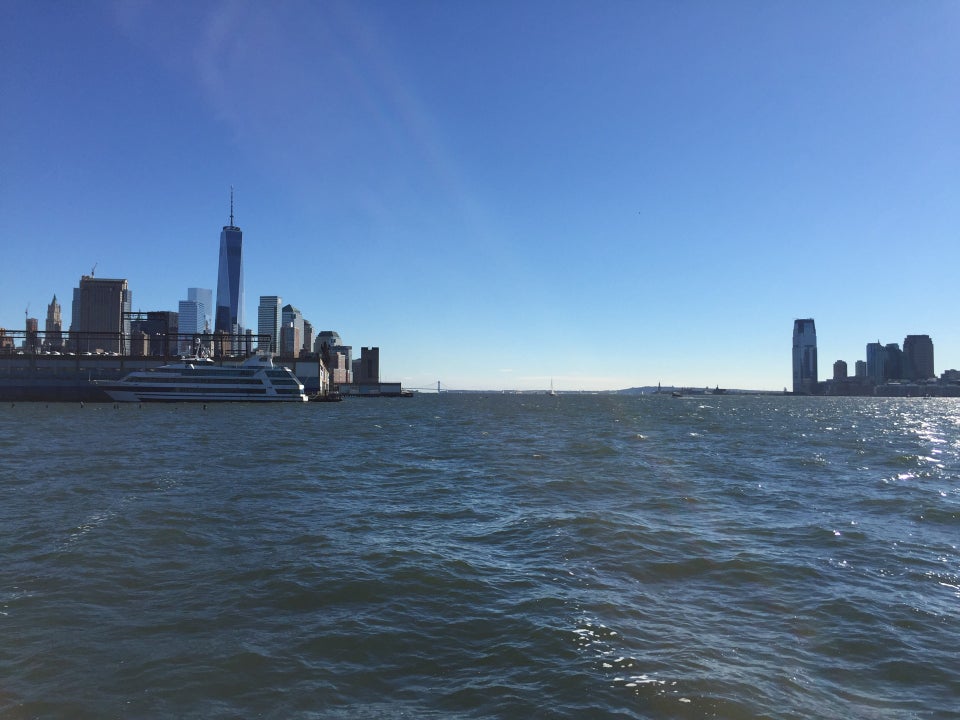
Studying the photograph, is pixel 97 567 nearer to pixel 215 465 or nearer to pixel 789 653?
pixel 789 653

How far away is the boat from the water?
362 ft

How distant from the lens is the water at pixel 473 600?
845 centimetres

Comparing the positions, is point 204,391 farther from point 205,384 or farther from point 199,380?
point 199,380

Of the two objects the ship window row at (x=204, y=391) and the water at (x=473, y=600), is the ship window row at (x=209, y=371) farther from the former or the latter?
the water at (x=473, y=600)

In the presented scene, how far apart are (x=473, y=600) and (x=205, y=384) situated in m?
133

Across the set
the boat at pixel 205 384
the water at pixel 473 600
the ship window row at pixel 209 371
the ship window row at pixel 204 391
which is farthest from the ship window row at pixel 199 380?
the water at pixel 473 600

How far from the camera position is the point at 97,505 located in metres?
20.8

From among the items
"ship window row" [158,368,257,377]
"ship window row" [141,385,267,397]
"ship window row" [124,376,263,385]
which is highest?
"ship window row" [158,368,257,377]

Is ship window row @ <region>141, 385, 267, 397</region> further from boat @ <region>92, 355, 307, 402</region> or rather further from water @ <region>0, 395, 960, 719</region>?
water @ <region>0, 395, 960, 719</region>

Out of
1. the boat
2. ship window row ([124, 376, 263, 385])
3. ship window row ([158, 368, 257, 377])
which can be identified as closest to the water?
the boat

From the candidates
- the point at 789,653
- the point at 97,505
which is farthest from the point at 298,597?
the point at 97,505

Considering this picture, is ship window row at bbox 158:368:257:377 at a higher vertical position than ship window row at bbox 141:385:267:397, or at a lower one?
higher

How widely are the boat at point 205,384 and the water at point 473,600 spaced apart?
11045 centimetres

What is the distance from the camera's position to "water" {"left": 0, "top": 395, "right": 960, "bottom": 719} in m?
8.45
